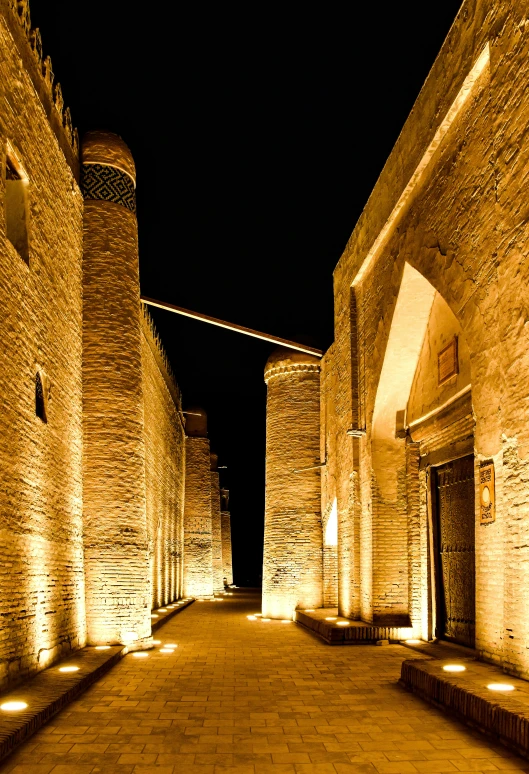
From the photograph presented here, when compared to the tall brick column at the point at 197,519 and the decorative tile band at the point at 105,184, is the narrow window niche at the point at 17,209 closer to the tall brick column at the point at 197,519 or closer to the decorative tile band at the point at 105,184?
the decorative tile band at the point at 105,184

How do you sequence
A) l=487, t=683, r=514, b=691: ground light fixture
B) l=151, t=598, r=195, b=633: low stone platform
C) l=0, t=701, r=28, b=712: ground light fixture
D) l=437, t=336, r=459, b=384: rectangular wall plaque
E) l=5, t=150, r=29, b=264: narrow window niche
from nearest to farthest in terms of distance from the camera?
l=487, t=683, r=514, b=691: ground light fixture < l=0, t=701, r=28, b=712: ground light fixture < l=5, t=150, r=29, b=264: narrow window niche < l=437, t=336, r=459, b=384: rectangular wall plaque < l=151, t=598, r=195, b=633: low stone platform

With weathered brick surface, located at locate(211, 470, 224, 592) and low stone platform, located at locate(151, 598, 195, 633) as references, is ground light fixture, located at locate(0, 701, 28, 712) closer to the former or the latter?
low stone platform, located at locate(151, 598, 195, 633)

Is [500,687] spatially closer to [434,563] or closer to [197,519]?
[434,563]

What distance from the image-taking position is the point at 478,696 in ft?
17.3

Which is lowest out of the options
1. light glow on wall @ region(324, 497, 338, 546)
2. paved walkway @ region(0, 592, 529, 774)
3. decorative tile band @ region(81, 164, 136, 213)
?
paved walkway @ region(0, 592, 529, 774)

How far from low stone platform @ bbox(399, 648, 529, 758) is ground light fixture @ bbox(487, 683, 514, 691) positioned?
37mm

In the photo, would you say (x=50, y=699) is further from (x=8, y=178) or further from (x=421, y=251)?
(x=421, y=251)

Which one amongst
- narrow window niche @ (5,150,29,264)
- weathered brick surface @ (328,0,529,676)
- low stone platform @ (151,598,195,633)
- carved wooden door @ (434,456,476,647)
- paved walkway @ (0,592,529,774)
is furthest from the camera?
low stone platform @ (151,598,195,633)

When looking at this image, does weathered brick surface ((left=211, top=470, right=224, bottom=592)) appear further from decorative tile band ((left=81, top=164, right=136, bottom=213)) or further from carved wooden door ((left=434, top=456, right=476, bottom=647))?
decorative tile band ((left=81, top=164, right=136, bottom=213))

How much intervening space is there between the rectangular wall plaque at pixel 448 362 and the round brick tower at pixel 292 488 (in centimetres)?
707

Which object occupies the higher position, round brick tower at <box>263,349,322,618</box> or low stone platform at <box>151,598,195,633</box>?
round brick tower at <box>263,349,322,618</box>

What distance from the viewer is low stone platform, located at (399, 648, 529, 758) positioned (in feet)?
15.7

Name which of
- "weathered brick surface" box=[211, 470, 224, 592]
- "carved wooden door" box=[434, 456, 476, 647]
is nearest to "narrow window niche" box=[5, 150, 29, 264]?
"carved wooden door" box=[434, 456, 476, 647]

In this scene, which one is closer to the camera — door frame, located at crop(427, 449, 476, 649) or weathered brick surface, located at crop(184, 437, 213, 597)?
door frame, located at crop(427, 449, 476, 649)
